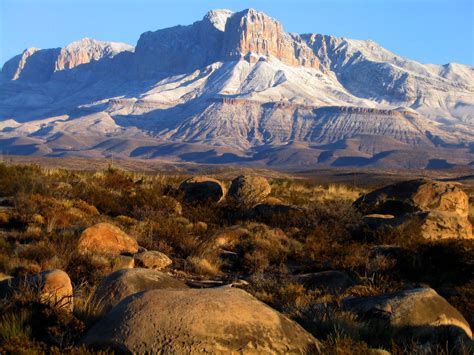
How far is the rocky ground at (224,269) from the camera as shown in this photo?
605cm

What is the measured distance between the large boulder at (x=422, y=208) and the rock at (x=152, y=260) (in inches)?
230

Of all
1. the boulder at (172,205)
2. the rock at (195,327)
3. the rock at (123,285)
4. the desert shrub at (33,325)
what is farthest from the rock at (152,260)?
Result: the rock at (195,327)

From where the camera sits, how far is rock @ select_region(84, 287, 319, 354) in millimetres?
5695

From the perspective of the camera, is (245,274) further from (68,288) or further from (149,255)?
(68,288)

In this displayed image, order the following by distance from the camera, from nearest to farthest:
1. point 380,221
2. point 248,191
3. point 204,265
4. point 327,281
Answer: point 327,281 < point 204,265 < point 380,221 < point 248,191

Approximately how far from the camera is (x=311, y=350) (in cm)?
610

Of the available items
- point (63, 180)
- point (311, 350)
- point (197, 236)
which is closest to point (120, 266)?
point (197, 236)

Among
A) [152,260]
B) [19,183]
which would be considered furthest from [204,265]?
[19,183]

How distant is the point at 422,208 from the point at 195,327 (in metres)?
12.2

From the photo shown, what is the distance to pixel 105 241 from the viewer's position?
12086 mm

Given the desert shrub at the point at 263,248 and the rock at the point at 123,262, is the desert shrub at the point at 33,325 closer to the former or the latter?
the rock at the point at 123,262

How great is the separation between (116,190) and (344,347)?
14274mm

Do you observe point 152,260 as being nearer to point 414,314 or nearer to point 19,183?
point 414,314

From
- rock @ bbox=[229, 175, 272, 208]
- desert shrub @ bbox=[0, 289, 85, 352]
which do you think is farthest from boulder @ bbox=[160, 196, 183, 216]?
desert shrub @ bbox=[0, 289, 85, 352]
